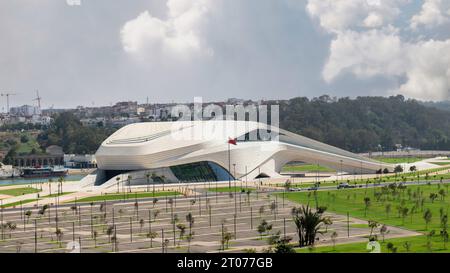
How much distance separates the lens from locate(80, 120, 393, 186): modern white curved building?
63844 mm

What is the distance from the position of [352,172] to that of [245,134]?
12463 millimetres

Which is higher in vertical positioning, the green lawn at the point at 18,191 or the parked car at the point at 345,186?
the parked car at the point at 345,186

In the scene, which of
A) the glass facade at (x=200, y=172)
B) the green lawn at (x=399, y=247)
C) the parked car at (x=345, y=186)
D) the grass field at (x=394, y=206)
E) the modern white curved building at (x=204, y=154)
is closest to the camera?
the green lawn at (x=399, y=247)

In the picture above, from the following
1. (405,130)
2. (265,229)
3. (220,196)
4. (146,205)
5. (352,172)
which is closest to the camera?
(265,229)

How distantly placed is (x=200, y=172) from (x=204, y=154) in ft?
5.74

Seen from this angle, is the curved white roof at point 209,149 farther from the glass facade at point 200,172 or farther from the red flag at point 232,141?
the glass facade at point 200,172

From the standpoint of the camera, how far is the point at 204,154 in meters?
66.2

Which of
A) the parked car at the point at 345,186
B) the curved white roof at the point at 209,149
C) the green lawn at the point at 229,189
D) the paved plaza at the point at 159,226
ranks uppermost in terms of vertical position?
the curved white roof at the point at 209,149

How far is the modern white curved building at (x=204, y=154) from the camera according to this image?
63844mm

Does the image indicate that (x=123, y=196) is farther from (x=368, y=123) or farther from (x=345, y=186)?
(x=368, y=123)

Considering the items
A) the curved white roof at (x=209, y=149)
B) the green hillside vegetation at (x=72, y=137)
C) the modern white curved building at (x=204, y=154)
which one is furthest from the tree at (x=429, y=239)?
the green hillside vegetation at (x=72, y=137)

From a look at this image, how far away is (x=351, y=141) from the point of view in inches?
4742
